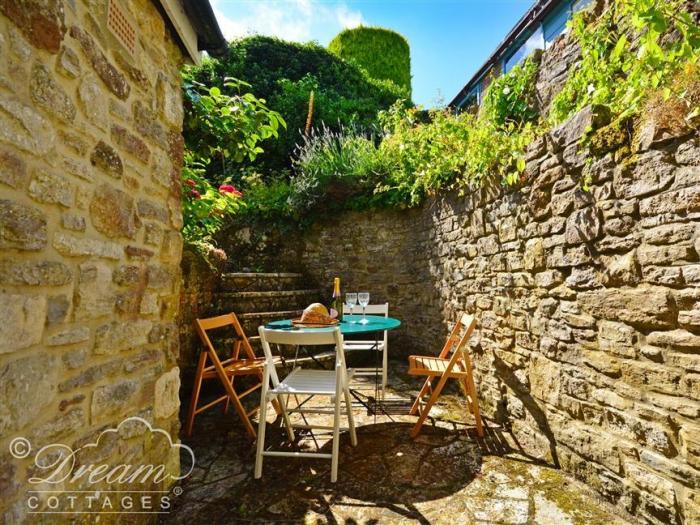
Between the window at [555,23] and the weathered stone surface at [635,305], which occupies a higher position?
the window at [555,23]

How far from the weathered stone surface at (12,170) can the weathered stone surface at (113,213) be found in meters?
0.31

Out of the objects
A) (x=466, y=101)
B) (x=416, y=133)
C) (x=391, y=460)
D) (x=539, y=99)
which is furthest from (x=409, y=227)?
(x=466, y=101)

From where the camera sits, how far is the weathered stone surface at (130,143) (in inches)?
62.8

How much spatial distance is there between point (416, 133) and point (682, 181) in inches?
141

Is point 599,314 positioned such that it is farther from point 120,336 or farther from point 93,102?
point 93,102

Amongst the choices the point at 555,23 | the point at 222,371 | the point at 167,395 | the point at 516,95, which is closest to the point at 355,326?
the point at 222,371

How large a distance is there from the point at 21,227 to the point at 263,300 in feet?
11.2

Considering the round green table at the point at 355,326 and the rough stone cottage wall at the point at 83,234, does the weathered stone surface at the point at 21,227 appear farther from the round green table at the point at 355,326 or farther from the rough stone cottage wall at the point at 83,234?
the round green table at the point at 355,326

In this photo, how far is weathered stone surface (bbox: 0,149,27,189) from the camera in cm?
105

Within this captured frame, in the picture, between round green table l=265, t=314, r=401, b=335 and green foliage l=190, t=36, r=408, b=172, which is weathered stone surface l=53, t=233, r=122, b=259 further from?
green foliage l=190, t=36, r=408, b=172

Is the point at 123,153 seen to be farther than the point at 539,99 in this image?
No

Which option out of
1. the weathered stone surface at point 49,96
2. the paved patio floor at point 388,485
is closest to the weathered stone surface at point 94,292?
the weathered stone surface at point 49,96

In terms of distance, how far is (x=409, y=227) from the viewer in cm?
503

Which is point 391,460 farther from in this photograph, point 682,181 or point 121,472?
point 682,181
